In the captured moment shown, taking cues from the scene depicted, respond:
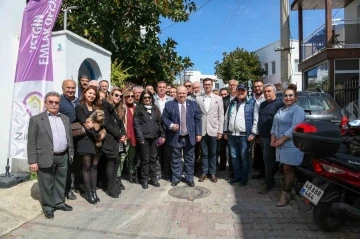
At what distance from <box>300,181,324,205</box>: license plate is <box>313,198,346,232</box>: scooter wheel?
0.12 meters

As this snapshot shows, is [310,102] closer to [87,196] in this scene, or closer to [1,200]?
[87,196]

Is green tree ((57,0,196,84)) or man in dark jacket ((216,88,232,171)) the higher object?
green tree ((57,0,196,84))

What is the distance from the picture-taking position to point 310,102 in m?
7.89

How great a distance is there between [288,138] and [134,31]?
6702 mm

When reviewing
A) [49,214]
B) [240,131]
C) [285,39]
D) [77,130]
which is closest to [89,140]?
[77,130]

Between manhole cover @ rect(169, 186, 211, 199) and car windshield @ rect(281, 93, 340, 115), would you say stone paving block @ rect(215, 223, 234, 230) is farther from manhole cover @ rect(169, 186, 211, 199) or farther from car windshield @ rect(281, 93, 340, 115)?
car windshield @ rect(281, 93, 340, 115)

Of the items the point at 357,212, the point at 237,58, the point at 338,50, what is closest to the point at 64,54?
the point at 357,212

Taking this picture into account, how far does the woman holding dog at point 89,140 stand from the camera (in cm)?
475

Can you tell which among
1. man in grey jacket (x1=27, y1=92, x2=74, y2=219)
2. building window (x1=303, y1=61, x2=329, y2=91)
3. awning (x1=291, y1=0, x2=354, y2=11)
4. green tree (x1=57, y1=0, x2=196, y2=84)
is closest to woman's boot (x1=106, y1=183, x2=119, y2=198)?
man in grey jacket (x1=27, y1=92, x2=74, y2=219)

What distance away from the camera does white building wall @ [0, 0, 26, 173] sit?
5.91m

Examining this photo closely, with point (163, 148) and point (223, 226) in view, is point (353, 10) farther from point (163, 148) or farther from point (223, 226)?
point (223, 226)

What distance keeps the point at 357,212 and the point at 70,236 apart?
3.26 metres

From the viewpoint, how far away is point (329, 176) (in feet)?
12.0

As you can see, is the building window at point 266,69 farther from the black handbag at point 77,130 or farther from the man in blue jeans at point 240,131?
the black handbag at point 77,130
